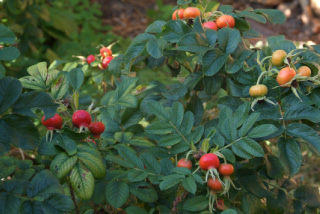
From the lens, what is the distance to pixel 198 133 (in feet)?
3.22

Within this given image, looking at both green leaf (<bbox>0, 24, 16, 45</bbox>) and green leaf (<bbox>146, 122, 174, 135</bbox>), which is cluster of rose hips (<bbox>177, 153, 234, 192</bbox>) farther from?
green leaf (<bbox>0, 24, 16, 45</bbox>)

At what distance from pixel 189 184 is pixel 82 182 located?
0.71 feet

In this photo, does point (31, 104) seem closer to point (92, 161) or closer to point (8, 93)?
point (8, 93)

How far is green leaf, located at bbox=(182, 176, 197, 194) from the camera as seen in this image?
33.0 inches

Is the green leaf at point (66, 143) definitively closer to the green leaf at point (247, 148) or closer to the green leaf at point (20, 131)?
the green leaf at point (20, 131)

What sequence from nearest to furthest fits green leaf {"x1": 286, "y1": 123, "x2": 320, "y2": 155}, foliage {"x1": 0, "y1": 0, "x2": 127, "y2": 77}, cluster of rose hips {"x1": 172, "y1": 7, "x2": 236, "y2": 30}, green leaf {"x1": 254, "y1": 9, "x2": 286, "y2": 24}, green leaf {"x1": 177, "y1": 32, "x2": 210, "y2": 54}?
green leaf {"x1": 286, "y1": 123, "x2": 320, "y2": 155} → green leaf {"x1": 177, "y1": 32, "x2": 210, "y2": 54} → cluster of rose hips {"x1": 172, "y1": 7, "x2": 236, "y2": 30} → green leaf {"x1": 254, "y1": 9, "x2": 286, "y2": 24} → foliage {"x1": 0, "y1": 0, "x2": 127, "y2": 77}

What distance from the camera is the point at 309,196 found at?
4.07 ft

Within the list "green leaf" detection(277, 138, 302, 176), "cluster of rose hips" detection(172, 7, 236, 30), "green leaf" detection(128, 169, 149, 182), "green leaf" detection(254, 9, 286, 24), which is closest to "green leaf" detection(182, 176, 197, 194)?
"green leaf" detection(128, 169, 149, 182)

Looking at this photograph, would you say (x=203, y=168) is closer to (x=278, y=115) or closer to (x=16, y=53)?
(x=278, y=115)

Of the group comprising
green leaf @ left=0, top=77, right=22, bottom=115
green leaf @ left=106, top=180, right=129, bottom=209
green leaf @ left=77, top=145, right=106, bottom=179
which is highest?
green leaf @ left=0, top=77, right=22, bottom=115

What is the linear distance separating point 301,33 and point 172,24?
383cm

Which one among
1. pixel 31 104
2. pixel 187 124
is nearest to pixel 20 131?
pixel 31 104

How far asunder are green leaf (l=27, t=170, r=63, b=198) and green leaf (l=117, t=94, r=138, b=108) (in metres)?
0.26

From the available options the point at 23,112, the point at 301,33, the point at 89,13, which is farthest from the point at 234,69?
the point at 301,33
